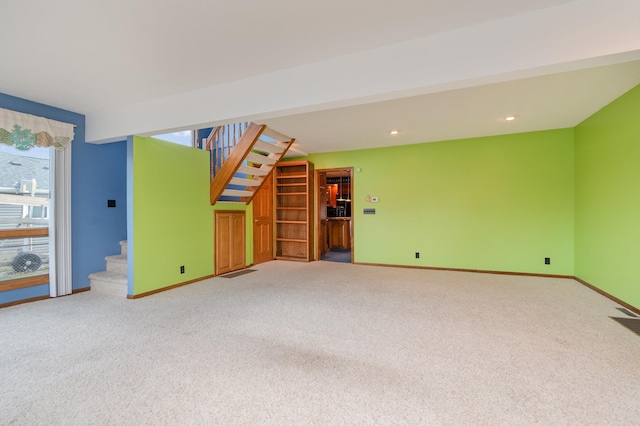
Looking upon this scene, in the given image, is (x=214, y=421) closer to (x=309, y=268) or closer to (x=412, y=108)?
(x=412, y=108)

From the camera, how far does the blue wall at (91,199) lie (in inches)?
158

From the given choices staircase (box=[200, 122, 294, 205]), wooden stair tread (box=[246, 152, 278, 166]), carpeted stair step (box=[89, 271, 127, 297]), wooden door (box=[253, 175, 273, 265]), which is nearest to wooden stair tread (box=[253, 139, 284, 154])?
staircase (box=[200, 122, 294, 205])

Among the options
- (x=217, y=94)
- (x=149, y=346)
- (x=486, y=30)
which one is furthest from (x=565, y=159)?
(x=149, y=346)

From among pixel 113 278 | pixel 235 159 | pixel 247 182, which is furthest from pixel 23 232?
pixel 247 182

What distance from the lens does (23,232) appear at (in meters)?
3.62

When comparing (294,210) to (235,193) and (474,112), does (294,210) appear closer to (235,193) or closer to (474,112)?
(235,193)

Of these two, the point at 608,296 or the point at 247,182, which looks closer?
the point at 608,296

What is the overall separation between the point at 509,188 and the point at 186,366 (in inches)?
219

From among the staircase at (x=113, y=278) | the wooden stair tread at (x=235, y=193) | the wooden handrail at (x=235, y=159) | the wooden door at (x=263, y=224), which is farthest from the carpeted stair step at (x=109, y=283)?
the wooden door at (x=263, y=224)

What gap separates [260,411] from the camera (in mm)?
1604

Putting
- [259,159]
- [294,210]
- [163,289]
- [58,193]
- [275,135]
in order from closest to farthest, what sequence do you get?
[58,193], [163,289], [275,135], [259,159], [294,210]

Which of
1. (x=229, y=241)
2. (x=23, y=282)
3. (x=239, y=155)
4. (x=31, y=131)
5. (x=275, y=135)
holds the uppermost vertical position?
(x=275, y=135)

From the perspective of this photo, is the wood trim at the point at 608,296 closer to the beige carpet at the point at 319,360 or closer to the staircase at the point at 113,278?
the beige carpet at the point at 319,360

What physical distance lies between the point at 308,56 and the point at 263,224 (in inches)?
172
